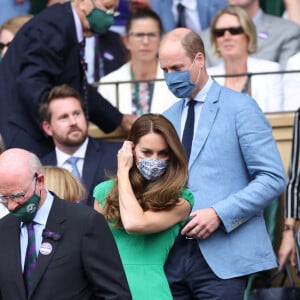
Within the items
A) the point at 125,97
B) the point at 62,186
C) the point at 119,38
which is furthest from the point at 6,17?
the point at 62,186

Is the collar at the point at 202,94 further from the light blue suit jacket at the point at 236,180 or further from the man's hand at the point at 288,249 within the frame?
the man's hand at the point at 288,249

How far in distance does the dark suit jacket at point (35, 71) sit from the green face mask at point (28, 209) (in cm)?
242

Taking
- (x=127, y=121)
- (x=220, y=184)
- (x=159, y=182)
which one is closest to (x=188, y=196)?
(x=159, y=182)

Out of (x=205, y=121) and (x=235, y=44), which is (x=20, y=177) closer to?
(x=205, y=121)

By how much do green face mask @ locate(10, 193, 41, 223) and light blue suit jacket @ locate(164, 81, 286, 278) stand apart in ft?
4.29

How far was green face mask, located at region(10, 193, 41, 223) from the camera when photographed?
230 inches

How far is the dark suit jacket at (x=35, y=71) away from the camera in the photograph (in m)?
8.23

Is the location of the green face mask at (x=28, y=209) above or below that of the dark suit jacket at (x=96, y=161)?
Result: above

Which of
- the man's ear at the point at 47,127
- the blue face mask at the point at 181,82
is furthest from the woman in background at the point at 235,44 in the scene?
the blue face mask at the point at 181,82

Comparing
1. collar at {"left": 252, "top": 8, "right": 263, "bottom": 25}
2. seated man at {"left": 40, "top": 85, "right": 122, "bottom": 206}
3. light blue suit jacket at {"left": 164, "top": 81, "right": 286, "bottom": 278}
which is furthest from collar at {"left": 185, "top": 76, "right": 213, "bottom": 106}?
collar at {"left": 252, "top": 8, "right": 263, "bottom": 25}

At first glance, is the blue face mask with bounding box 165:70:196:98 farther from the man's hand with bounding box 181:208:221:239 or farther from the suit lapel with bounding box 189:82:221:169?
the man's hand with bounding box 181:208:221:239

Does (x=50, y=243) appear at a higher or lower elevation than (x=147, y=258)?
higher

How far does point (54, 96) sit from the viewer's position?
8266 mm

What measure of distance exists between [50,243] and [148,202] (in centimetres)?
88
